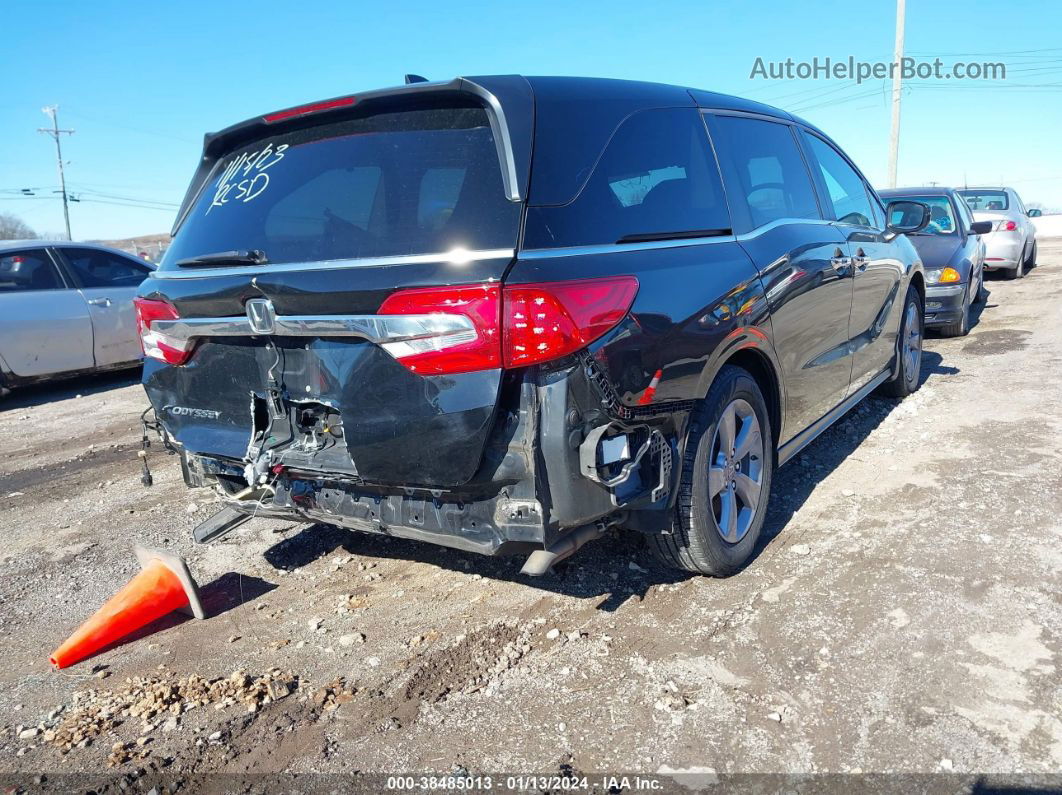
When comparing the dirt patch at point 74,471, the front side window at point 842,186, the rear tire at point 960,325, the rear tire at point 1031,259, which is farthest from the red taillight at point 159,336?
the rear tire at point 1031,259

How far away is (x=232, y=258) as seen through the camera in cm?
295

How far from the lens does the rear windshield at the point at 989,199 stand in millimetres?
14078

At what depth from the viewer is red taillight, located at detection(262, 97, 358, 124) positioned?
9.61ft

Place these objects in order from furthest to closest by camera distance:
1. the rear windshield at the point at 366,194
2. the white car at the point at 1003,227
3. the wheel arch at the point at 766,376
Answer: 1. the white car at the point at 1003,227
2. the wheel arch at the point at 766,376
3. the rear windshield at the point at 366,194

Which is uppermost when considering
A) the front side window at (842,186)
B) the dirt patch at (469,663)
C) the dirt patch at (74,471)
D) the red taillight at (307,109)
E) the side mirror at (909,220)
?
the red taillight at (307,109)

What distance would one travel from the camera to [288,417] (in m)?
2.88

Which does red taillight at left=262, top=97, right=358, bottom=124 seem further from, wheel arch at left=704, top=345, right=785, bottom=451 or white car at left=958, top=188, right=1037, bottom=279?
white car at left=958, top=188, right=1037, bottom=279

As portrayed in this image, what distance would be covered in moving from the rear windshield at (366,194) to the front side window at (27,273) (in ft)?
18.4

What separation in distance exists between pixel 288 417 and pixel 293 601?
1037 millimetres

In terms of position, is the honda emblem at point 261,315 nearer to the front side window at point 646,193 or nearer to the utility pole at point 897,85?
the front side window at point 646,193

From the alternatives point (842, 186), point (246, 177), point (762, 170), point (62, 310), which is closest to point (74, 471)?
point (62, 310)

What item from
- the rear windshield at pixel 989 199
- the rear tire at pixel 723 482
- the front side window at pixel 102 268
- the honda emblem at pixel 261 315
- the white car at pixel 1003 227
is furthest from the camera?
the rear windshield at pixel 989 199

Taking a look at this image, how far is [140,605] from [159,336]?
1088mm

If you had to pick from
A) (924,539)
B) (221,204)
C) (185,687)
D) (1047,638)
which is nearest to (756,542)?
(924,539)
